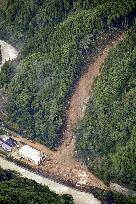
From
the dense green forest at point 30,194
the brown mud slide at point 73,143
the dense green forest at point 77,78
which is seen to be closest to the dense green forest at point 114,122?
the dense green forest at point 77,78

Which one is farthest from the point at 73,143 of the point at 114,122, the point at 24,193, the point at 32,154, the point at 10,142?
the point at 24,193

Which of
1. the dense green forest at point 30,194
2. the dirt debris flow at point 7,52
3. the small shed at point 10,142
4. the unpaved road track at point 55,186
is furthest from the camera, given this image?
the dirt debris flow at point 7,52

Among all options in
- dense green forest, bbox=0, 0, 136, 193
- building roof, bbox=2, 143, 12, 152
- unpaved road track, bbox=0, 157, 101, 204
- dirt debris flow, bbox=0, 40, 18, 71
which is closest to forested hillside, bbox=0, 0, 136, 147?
dense green forest, bbox=0, 0, 136, 193

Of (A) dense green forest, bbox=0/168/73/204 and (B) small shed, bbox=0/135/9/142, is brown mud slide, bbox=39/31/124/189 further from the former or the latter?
(B) small shed, bbox=0/135/9/142

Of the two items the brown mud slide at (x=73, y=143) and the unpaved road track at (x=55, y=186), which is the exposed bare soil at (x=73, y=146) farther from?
the unpaved road track at (x=55, y=186)

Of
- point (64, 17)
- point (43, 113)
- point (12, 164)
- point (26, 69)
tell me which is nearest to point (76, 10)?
point (64, 17)

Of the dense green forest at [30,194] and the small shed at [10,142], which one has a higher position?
the small shed at [10,142]

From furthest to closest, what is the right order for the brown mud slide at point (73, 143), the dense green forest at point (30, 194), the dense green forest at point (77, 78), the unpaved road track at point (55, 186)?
the brown mud slide at point (73, 143), the dense green forest at point (77, 78), the unpaved road track at point (55, 186), the dense green forest at point (30, 194)

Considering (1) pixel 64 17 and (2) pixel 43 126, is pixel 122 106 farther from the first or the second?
(1) pixel 64 17
